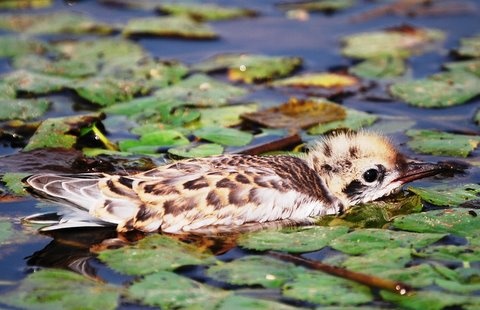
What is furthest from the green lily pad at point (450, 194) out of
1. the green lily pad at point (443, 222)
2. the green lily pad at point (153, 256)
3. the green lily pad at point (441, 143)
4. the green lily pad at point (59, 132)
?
the green lily pad at point (59, 132)

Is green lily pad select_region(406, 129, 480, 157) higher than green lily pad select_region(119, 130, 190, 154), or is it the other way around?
green lily pad select_region(406, 129, 480, 157)

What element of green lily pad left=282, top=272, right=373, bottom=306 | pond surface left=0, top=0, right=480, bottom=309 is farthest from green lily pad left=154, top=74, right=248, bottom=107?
green lily pad left=282, top=272, right=373, bottom=306

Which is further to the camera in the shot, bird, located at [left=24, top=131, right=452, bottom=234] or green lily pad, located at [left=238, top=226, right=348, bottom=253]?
bird, located at [left=24, top=131, right=452, bottom=234]

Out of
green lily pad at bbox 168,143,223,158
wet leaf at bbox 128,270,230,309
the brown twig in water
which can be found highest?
green lily pad at bbox 168,143,223,158

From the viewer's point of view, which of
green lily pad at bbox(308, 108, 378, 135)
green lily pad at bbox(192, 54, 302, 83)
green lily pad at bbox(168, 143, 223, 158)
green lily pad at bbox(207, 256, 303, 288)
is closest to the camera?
green lily pad at bbox(207, 256, 303, 288)

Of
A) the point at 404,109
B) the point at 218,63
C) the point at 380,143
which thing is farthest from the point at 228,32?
the point at 380,143

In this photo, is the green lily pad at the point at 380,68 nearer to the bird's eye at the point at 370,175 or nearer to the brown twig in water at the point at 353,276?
the bird's eye at the point at 370,175

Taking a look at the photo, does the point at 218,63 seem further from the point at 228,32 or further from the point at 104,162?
the point at 104,162

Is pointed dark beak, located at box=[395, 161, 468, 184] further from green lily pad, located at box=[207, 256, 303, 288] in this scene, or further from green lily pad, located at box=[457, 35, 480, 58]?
green lily pad, located at box=[457, 35, 480, 58]
